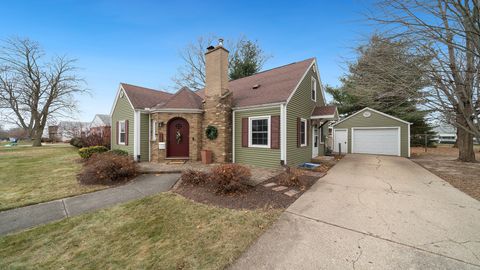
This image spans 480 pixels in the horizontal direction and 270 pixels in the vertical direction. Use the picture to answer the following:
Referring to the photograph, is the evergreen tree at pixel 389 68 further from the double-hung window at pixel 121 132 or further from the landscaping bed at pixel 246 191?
the double-hung window at pixel 121 132

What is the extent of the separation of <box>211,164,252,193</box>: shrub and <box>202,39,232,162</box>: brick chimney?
375 centimetres

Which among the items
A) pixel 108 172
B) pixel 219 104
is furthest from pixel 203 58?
pixel 108 172

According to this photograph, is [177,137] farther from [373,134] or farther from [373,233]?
[373,134]

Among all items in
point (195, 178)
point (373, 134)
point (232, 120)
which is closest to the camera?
point (195, 178)

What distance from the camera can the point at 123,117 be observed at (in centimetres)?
1159

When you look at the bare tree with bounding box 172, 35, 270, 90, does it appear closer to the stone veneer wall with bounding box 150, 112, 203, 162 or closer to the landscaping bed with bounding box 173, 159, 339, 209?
the stone veneer wall with bounding box 150, 112, 203, 162

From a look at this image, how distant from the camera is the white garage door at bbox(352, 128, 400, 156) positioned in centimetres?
1333

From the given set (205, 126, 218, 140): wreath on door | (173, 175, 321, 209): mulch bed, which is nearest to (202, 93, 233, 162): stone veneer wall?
(205, 126, 218, 140): wreath on door

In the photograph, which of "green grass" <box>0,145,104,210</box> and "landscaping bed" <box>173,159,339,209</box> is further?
"green grass" <box>0,145,104,210</box>

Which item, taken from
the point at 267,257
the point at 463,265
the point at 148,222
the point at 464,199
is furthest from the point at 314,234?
the point at 464,199

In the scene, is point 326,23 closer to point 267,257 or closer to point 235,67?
point 267,257

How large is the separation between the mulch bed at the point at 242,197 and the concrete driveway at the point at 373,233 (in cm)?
40

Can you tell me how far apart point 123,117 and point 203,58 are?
1341 cm

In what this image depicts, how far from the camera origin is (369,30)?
4.40 metres
